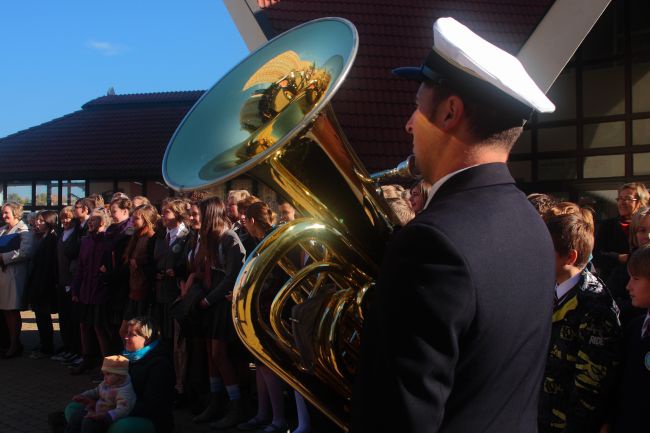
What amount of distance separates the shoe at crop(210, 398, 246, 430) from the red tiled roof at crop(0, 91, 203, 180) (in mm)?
10963

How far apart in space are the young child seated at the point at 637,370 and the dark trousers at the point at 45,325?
21.4ft

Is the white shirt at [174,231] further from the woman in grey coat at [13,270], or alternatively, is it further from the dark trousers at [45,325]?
the woman in grey coat at [13,270]

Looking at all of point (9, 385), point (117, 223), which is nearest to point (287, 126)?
point (117, 223)

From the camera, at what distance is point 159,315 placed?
5.83 meters

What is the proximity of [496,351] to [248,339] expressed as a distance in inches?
32.3

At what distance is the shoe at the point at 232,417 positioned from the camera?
4.92m

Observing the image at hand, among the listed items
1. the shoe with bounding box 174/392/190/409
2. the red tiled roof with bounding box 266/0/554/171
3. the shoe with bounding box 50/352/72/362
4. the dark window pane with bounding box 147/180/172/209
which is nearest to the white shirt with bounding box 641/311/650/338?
the shoe with bounding box 174/392/190/409

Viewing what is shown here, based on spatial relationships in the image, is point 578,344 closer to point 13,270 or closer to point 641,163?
point 13,270

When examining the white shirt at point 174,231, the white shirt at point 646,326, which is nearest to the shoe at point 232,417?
the white shirt at point 174,231

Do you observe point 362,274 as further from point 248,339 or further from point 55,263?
point 55,263

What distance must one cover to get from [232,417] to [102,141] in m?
13.5

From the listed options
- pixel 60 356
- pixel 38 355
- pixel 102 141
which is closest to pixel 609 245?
pixel 60 356

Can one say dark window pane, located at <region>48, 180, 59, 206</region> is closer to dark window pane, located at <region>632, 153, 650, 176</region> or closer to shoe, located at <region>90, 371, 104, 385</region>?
shoe, located at <region>90, 371, 104, 385</region>

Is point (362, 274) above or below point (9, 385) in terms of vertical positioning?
above
